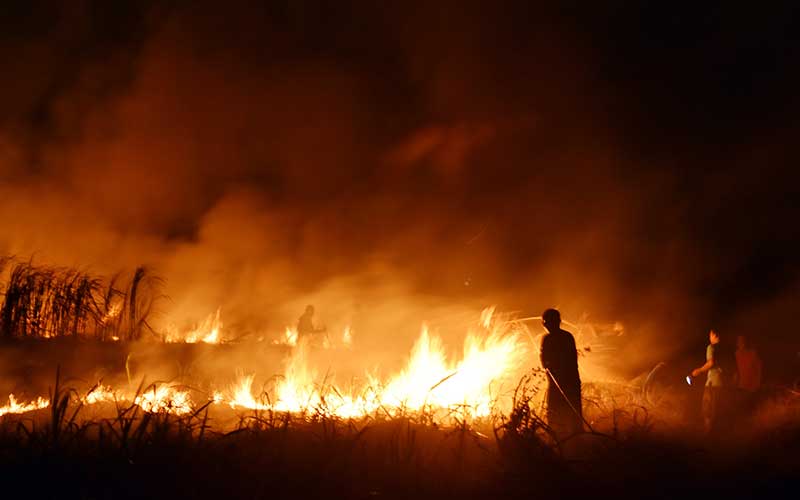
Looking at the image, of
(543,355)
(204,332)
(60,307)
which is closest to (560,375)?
(543,355)

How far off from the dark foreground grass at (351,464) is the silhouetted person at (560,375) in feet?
2.60

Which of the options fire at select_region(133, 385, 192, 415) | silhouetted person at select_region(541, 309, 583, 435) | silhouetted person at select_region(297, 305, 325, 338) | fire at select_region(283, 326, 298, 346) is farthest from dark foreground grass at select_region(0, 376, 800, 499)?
fire at select_region(283, 326, 298, 346)

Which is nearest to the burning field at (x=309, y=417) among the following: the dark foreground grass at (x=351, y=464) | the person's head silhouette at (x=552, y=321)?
the dark foreground grass at (x=351, y=464)

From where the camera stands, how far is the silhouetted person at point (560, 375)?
6816 mm

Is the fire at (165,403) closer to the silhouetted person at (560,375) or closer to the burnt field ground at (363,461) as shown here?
the burnt field ground at (363,461)

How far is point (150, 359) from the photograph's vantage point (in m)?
11.1

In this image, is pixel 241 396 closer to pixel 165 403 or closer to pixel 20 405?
pixel 20 405

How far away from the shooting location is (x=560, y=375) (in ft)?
22.7

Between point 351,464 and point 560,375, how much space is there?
314 cm

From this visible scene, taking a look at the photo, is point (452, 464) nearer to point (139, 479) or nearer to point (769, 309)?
point (139, 479)

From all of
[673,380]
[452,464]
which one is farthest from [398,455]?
[673,380]

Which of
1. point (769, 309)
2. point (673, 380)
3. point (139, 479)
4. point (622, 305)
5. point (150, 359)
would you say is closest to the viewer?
point (139, 479)

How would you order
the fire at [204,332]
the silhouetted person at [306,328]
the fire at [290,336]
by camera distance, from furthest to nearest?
the fire at [290,336] → the fire at [204,332] → the silhouetted person at [306,328]

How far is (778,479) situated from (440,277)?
1217 centimetres
